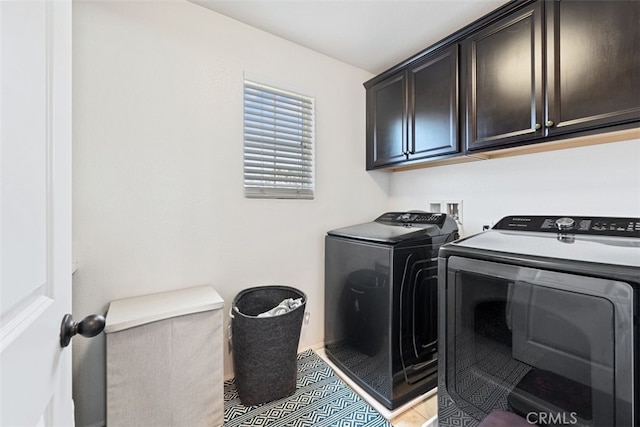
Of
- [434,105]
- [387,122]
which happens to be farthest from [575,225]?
[387,122]

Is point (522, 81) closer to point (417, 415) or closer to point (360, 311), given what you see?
point (360, 311)

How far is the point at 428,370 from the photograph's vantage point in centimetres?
175

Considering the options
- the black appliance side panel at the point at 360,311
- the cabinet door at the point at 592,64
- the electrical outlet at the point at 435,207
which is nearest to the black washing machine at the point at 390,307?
the black appliance side panel at the point at 360,311

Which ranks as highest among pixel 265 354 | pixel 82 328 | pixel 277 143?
pixel 277 143

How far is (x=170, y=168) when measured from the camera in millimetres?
1599

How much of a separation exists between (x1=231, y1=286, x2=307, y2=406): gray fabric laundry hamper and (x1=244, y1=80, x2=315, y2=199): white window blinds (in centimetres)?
86

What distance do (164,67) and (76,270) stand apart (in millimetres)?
1236

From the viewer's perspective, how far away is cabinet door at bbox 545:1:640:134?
43.9 inches

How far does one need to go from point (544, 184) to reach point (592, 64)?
68cm

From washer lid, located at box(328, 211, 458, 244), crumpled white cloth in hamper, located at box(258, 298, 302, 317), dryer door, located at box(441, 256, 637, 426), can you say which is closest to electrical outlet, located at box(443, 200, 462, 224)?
washer lid, located at box(328, 211, 458, 244)
